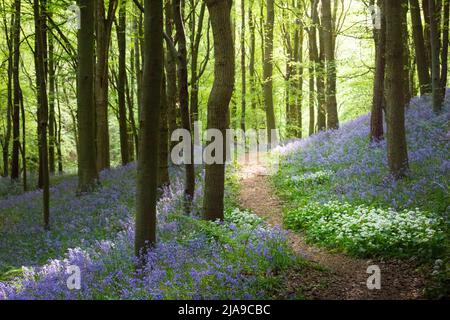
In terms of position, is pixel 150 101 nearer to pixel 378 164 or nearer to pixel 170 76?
pixel 170 76

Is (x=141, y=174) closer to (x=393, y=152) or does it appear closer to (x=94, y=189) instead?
(x=393, y=152)

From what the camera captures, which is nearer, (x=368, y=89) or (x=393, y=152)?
(x=393, y=152)

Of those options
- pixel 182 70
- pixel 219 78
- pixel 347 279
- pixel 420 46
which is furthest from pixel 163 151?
pixel 420 46

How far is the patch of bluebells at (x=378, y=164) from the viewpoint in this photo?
9117mm

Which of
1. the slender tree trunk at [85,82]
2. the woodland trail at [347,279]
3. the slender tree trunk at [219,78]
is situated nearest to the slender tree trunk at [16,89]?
the slender tree trunk at [85,82]

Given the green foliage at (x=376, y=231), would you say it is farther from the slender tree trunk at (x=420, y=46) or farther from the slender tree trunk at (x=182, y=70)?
the slender tree trunk at (x=420, y=46)

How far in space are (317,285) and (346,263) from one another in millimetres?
1828

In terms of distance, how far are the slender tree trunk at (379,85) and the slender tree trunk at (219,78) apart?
7.00 m

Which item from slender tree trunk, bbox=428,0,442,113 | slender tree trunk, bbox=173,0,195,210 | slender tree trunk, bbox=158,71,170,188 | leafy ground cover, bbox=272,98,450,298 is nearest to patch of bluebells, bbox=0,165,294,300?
slender tree trunk, bbox=158,71,170,188

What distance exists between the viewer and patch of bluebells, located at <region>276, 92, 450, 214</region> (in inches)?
359

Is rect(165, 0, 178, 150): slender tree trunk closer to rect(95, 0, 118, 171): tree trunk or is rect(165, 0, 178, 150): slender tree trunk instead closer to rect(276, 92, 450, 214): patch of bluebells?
rect(95, 0, 118, 171): tree trunk
